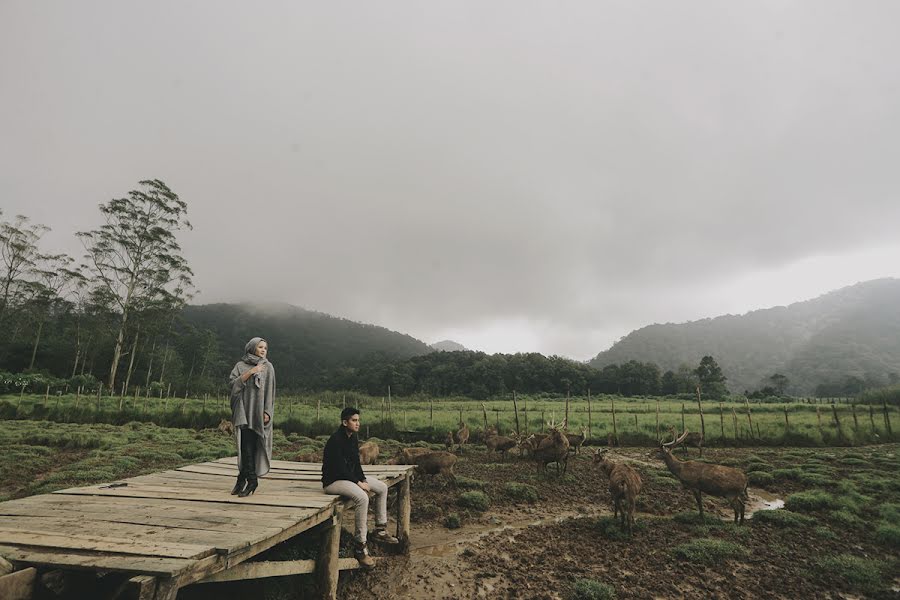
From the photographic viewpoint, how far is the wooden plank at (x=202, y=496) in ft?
17.8

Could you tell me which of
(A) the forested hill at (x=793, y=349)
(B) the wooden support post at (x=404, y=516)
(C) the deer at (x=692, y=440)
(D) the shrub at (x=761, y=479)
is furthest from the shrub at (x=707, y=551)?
(A) the forested hill at (x=793, y=349)

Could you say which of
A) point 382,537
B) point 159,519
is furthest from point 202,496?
point 382,537

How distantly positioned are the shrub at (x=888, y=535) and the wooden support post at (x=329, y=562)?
11.4 m

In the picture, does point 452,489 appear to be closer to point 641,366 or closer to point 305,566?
point 305,566

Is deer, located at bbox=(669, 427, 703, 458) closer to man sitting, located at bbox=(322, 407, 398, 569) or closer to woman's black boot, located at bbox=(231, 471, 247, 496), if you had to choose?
man sitting, located at bbox=(322, 407, 398, 569)

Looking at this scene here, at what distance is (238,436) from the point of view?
19.2ft

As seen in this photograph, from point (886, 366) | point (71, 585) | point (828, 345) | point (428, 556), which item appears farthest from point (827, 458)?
point (828, 345)

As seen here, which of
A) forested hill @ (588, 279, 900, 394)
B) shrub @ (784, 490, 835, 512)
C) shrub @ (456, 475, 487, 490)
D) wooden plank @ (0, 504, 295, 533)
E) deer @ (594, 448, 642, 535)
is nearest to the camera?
wooden plank @ (0, 504, 295, 533)

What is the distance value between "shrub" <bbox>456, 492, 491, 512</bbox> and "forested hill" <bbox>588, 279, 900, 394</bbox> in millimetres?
140542

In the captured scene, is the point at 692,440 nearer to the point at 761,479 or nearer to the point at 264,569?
the point at 761,479

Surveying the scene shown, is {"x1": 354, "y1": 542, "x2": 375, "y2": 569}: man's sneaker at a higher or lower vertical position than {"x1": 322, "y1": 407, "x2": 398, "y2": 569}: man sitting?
lower

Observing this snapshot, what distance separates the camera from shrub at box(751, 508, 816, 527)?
9.61 metres

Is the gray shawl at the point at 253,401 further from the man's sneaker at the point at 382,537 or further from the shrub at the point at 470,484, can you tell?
the shrub at the point at 470,484

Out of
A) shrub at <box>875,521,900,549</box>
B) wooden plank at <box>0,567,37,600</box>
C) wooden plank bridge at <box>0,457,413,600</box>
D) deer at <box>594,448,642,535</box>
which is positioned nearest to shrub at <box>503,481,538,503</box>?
deer at <box>594,448,642,535</box>
